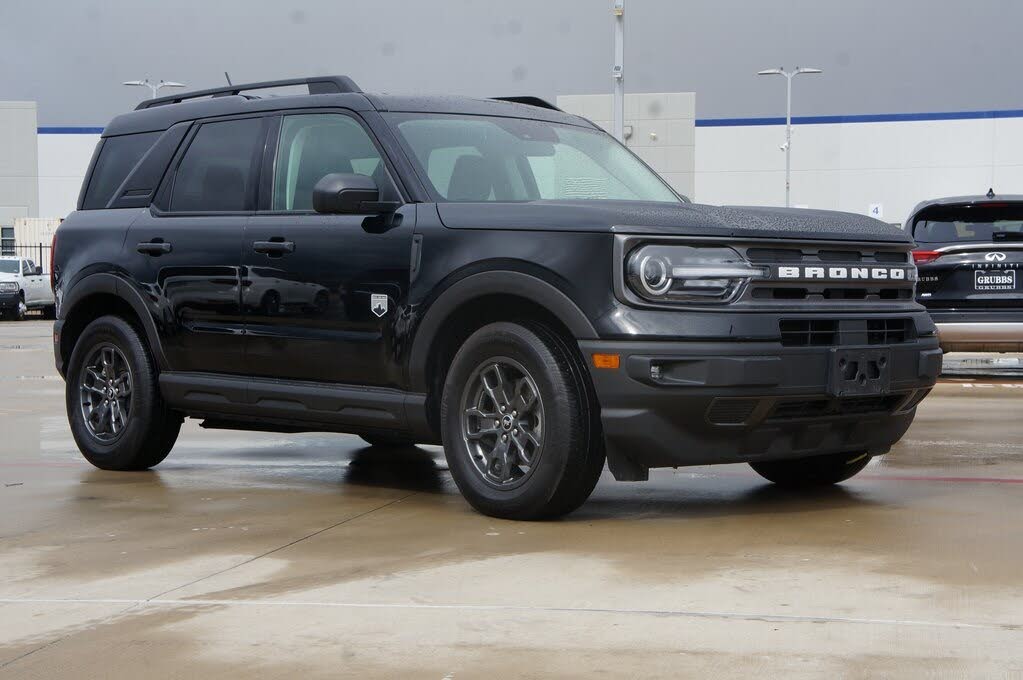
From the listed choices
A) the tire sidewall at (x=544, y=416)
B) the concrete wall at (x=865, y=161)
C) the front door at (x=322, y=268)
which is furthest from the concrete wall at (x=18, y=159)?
the tire sidewall at (x=544, y=416)

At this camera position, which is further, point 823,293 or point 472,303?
point 472,303

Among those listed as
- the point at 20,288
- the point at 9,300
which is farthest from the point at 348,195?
the point at 20,288

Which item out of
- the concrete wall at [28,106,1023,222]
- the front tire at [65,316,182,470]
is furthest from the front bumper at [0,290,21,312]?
the concrete wall at [28,106,1023,222]

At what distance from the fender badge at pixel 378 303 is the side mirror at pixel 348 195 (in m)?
0.38

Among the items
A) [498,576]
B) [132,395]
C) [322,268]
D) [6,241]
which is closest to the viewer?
[498,576]

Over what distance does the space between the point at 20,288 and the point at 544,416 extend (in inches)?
1262

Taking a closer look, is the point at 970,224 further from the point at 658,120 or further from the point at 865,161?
the point at 865,161

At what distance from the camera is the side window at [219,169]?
25.9ft

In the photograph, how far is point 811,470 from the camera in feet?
25.0

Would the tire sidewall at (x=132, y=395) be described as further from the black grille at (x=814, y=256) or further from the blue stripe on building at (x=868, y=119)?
the blue stripe on building at (x=868, y=119)

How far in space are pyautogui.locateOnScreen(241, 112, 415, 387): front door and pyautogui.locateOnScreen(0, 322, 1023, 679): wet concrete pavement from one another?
2.26ft

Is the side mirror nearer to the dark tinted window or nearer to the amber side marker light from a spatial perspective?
the amber side marker light

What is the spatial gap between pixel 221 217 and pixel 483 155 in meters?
1.43

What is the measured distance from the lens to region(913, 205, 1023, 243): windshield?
1320cm
